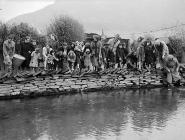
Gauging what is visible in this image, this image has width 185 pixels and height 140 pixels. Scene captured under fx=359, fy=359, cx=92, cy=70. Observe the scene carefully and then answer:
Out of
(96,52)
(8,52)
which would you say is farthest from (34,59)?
(96,52)

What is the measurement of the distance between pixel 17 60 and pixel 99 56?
3.93 meters

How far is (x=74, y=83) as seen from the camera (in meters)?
15.5

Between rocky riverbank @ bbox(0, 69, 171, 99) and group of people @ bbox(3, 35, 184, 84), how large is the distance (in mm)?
422

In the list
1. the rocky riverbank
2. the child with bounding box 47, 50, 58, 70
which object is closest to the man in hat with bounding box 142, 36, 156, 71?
the rocky riverbank

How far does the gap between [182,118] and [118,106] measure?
105 inches

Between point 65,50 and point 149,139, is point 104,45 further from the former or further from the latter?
point 149,139

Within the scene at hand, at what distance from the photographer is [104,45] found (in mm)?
17297

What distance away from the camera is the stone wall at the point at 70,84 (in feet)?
46.4

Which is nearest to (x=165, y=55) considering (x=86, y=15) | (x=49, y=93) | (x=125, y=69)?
(x=125, y=69)

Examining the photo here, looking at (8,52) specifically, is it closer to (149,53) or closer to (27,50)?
(27,50)

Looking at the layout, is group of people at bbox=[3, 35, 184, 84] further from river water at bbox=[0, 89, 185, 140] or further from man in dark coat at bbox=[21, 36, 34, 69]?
river water at bbox=[0, 89, 185, 140]

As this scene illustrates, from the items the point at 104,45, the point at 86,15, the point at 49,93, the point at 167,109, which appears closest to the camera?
the point at 167,109

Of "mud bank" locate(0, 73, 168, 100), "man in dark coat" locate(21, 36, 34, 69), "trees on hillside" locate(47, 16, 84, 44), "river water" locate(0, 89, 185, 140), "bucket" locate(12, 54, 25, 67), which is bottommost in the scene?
"river water" locate(0, 89, 185, 140)

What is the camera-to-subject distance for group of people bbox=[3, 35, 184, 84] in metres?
15.6
